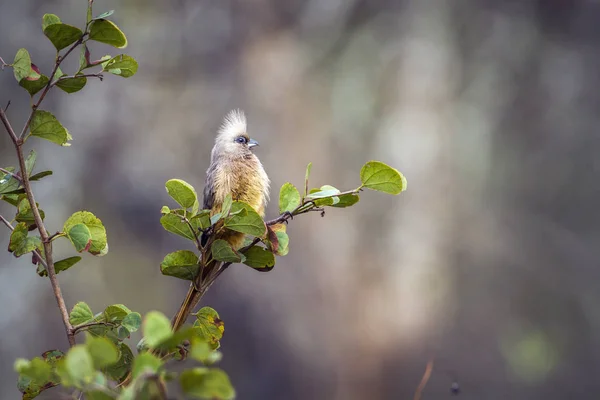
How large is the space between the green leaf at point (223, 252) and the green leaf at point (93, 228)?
Result: 115 mm

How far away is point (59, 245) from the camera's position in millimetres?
3777

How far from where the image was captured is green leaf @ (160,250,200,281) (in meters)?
0.73

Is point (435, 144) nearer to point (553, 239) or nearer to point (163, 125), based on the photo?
point (553, 239)

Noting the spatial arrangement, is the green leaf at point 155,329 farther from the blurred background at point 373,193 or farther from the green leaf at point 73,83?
the blurred background at point 373,193

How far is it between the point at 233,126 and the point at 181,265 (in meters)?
0.84

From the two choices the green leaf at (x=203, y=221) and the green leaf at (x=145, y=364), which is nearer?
the green leaf at (x=145, y=364)

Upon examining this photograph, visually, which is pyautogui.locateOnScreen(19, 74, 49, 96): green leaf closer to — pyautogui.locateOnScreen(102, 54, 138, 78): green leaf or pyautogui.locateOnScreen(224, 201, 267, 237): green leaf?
pyautogui.locateOnScreen(102, 54, 138, 78): green leaf

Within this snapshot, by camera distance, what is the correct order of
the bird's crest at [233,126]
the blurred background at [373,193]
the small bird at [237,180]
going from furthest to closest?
the blurred background at [373,193]
the bird's crest at [233,126]
the small bird at [237,180]

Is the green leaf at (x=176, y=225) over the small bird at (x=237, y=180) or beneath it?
beneath

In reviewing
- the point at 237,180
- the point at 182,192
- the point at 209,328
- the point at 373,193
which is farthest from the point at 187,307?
the point at 373,193

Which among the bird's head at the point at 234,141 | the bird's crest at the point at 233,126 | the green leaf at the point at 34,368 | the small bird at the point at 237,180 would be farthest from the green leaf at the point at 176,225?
the bird's crest at the point at 233,126

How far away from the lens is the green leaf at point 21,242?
2.34ft

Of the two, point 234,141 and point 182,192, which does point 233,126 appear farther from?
point 182,192

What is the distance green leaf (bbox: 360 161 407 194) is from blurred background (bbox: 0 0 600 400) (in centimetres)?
322
